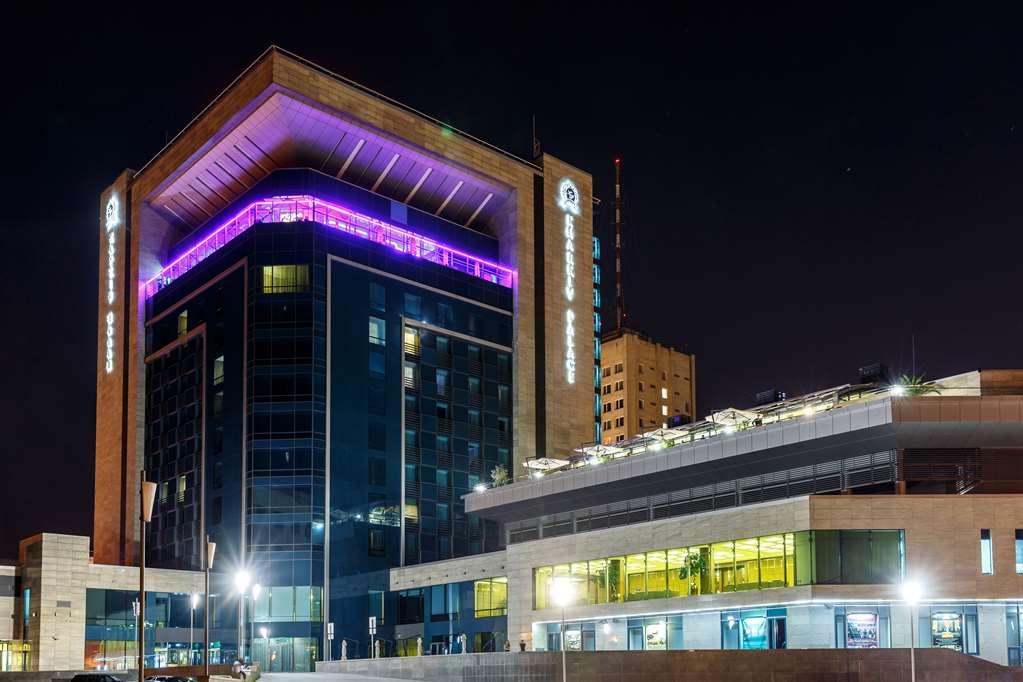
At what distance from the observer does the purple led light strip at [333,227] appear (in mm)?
108125

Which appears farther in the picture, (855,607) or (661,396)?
(661,396)

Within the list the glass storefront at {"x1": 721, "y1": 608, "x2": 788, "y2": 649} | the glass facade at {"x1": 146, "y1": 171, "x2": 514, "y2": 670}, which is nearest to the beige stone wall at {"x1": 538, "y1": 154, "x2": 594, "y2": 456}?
the glass facade at {"x1": 146, "y1": 171, "x2": 514, "y2": 670}

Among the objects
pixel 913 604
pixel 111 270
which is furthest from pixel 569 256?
pixel 913 604

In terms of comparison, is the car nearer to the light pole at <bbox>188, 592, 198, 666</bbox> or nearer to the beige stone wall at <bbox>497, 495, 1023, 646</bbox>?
the beige stone wall at <bbox>497, 495, 1023, 646</bbox>

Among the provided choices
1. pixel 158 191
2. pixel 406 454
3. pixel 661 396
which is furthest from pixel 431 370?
pixel 661 396

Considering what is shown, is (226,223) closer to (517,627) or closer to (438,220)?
(438,220)

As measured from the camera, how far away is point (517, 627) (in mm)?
78125

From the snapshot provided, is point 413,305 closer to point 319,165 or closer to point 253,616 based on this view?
point 319,165

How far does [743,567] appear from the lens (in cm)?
6475

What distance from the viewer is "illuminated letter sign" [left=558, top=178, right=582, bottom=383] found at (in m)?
123

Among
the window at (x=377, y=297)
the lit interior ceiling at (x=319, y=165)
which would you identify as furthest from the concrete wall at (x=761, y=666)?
the lit interior ceiling at (x=319, y=165)

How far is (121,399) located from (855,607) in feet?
277

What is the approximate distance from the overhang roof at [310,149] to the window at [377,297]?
10499 mm

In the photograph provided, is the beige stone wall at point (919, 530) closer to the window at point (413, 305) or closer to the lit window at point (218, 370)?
the window at point (413, 305)
